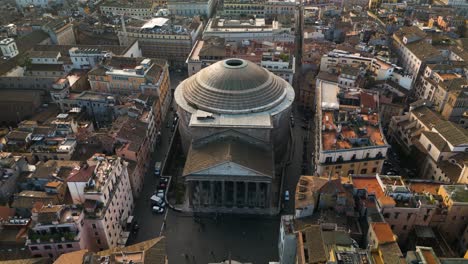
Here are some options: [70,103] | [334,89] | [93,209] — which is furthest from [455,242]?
[70,103]

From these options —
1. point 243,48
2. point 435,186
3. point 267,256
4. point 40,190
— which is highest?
point 243,48

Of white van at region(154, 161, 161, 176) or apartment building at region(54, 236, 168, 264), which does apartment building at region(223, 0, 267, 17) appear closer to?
white van at region(154, 161, 161, 176)

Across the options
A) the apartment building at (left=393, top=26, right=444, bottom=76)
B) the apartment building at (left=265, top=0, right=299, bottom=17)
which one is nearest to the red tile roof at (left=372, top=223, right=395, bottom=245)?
the apartment building at (left=393, top=26, right=444, bottom=76)

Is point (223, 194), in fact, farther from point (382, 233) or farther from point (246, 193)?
point (382, 233)

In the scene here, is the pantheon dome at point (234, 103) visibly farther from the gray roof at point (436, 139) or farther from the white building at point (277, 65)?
the gray roof at point (436, 139)

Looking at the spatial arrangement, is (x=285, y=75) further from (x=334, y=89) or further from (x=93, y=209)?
(x=93, y=209)
